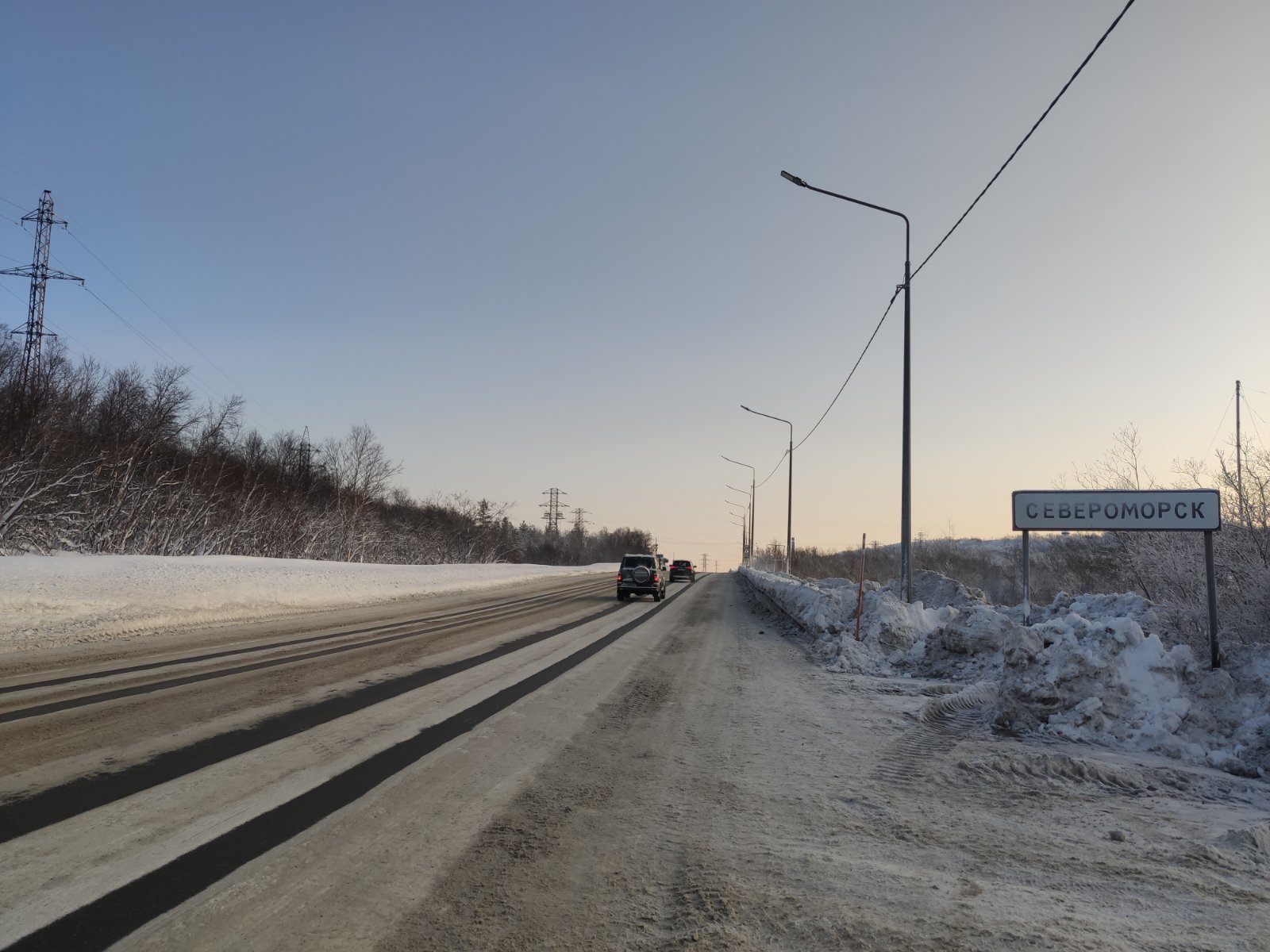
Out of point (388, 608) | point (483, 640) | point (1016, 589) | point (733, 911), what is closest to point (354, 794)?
point (733, 911)

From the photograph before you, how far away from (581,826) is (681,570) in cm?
5715

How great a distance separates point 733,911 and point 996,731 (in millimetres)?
5381

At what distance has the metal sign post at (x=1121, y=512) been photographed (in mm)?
9359

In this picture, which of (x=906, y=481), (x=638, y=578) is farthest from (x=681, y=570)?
(x=906, y=481)

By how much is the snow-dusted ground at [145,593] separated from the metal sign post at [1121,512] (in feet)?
52.4

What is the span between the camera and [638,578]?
1229 inches

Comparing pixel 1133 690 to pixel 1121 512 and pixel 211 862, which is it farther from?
pixel 211 862

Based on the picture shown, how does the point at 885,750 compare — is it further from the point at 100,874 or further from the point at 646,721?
the point at 100,874

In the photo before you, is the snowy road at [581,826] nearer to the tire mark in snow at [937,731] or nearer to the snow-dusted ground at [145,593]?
the tire mark in snow at [937,731]

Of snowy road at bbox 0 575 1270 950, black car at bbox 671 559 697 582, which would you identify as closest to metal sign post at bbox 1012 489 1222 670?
snowy road at bbox 0 575 1270 950

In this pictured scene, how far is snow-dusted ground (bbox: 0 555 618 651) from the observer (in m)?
13.7

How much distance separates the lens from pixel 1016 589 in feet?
123

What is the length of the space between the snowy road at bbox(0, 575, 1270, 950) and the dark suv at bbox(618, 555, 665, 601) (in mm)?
22067

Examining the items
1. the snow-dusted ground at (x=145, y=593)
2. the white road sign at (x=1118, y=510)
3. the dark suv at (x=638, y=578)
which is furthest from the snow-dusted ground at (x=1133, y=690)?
the dark suv at (x=638, y=578)
